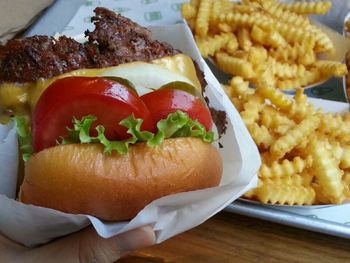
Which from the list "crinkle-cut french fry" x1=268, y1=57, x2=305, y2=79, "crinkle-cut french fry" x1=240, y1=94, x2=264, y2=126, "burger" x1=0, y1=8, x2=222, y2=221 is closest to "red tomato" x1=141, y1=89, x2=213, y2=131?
"burger" x1=0, y1=8, x2=222, y2=221

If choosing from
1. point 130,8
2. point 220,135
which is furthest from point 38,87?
point 130,8

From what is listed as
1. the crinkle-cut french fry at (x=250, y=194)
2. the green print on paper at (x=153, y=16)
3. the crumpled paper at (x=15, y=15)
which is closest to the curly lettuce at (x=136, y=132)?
the crinkle-cut french fry at (x=250, y=194)

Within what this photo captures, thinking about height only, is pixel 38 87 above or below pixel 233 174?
above

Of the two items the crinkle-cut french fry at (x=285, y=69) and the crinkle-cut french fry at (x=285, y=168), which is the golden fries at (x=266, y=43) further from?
the crinkle-cut french fry at (x=285, y=168)

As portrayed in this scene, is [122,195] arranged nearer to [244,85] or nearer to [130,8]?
[244,85]

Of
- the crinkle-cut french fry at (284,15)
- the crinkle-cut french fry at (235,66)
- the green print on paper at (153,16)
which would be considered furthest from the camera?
the green print on paper at (153,16)

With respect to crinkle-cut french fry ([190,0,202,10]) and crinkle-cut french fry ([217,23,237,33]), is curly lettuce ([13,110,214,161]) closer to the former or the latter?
crinkle-cut french fry ([217,23,237,33])
